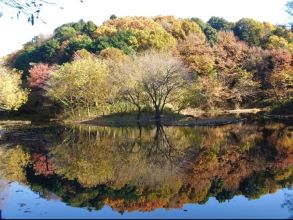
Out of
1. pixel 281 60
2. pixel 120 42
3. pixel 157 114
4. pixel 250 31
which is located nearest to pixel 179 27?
pixel 250 31

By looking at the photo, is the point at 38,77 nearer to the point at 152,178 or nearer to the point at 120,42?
the point at 120,42

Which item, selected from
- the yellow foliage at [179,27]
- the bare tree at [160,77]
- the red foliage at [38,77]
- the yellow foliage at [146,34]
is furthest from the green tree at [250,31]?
the red foliage at [38,77]

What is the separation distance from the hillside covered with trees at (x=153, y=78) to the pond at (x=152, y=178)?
1763cm

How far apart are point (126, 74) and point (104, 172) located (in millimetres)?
28574

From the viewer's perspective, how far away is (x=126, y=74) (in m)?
45.3

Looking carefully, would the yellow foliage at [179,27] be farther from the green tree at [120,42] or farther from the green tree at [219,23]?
the green tree at [219,23]

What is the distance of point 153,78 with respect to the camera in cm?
4266

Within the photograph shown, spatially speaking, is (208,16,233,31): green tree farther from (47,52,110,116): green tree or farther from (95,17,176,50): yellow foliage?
(47,52,110,116): green tree

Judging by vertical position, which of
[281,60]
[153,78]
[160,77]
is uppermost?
[281,60]

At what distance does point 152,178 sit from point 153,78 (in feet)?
90.3

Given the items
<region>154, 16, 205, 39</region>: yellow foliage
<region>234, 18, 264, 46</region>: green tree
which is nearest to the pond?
<region>154, 16, 205, 39</region>: yellow foliage

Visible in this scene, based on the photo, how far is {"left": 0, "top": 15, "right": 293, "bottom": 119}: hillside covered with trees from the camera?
44562mm

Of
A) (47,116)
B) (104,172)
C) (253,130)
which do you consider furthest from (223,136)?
(47,116)

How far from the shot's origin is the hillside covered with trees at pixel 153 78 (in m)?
44.6
